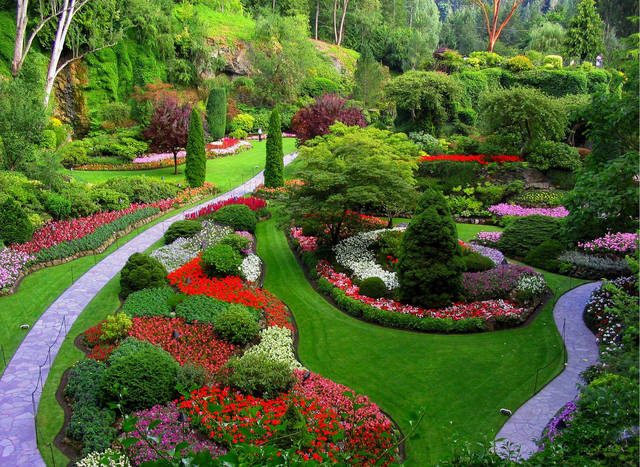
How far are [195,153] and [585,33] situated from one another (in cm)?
3875

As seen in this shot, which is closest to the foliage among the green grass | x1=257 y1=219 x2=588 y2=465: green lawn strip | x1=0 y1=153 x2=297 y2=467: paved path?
the green grass

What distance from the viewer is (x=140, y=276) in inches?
556

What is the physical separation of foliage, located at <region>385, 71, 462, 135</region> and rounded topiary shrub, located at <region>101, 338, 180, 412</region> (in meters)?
27.4

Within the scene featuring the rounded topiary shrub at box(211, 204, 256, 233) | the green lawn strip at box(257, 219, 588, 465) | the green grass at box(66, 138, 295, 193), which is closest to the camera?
the green lawn strip at box(257, 219, 588, 465)

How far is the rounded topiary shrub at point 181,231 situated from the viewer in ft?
60.1

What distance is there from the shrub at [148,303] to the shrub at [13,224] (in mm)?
5565

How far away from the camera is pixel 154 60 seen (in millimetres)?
41250

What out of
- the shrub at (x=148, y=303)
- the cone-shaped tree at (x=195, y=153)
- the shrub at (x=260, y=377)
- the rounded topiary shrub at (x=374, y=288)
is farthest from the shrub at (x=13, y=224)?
the rounded topiary shrub at (x=374, y=288)

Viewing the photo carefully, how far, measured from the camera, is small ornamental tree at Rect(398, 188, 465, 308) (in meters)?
13.1

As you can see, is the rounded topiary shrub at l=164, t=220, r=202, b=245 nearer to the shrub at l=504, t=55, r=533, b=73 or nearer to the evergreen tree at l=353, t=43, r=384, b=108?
the evergreen tree at l=353, t=43, r=384, b=108

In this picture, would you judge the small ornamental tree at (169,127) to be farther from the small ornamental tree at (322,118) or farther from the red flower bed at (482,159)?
the red flower bed at (482,159)

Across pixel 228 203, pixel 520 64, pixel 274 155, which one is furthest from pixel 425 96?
pixel 228 203

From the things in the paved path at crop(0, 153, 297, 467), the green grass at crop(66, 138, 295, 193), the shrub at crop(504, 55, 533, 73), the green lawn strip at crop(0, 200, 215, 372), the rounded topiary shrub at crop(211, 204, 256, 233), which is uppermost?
the shrub at crop(504, 55, 533, 73)

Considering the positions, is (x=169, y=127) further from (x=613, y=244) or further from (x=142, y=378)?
(x=613, y=244)
